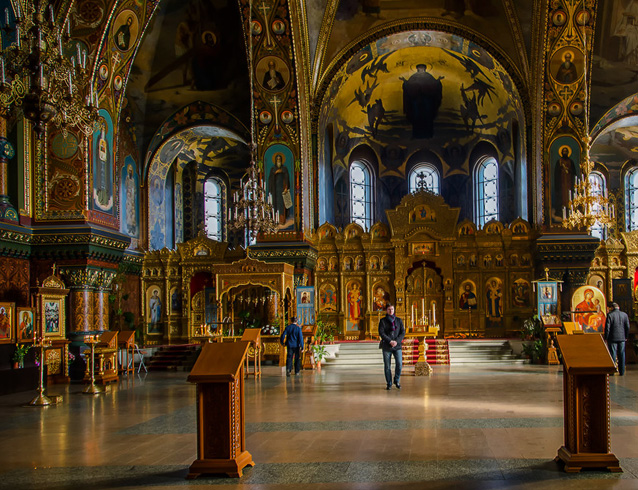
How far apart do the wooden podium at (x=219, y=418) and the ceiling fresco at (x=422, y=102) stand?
708 inches

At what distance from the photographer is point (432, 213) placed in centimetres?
2361

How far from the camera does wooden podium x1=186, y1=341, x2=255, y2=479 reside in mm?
6086

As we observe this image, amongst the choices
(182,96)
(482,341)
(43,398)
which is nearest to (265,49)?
(182,96)

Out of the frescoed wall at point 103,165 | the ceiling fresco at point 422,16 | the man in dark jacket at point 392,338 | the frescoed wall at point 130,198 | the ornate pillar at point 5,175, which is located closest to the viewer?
the man in dark jacket at point 392,338

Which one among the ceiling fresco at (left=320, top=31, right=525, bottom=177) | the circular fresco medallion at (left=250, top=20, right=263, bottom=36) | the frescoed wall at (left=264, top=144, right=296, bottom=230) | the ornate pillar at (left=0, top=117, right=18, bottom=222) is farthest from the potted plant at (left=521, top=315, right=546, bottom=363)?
the ornate pillar at (left=0, top=117, right=18, bottom=222)

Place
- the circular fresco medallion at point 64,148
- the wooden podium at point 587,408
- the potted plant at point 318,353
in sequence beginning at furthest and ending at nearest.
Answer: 1. the potted plant at point 318,353
2. the circular fresco medallion at point 64,148
3. the wooden podium at point 587,408

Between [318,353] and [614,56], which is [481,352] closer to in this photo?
[318,353]

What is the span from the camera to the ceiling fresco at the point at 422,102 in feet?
77.1

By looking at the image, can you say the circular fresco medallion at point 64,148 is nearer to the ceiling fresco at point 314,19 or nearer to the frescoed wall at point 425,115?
the ceiling fresco at point 314,19

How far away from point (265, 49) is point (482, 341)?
34.2 ft

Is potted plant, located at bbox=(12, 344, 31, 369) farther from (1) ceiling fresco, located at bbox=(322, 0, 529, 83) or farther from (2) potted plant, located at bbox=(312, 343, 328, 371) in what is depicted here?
(1) ceiling fresco, located at bbox=(322, 0, 529, 83)

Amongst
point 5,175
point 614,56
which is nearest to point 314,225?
point 5,175

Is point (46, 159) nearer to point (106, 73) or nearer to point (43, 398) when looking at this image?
point (106, 73)

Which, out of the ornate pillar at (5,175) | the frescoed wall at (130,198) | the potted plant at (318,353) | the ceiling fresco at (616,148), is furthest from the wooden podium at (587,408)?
the ceiling fresco at (616,148)
